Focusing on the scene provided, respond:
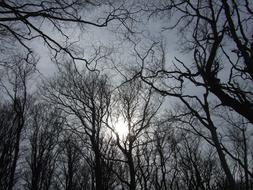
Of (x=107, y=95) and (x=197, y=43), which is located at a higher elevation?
(x=107, y=95)

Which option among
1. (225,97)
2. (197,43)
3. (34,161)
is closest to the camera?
(225,97)

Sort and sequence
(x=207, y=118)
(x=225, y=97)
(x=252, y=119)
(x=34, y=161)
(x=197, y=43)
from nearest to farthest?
(x=252, y=119) < (x=225, y=97) < (x=197, y=43) < (x=207, y=118) < (x=34, y=161)

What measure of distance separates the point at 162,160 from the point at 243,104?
19.9m

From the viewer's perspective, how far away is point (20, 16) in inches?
223

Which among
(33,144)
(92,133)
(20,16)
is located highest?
(33,144)

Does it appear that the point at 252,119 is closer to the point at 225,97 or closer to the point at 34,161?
the point at 225,97

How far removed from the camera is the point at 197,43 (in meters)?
9.16

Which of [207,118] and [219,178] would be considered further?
[219,178]

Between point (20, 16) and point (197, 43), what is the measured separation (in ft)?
19.8

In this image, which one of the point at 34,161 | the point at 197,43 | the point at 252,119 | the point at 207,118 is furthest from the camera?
the point at 34,161

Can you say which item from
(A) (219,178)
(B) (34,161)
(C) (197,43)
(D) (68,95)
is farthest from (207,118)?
(A) (219,178)

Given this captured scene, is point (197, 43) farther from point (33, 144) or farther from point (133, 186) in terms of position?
point (33, 144)

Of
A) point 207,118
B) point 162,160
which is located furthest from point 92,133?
point 162,160

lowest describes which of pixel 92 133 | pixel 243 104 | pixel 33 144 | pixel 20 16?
pixel 243 104
